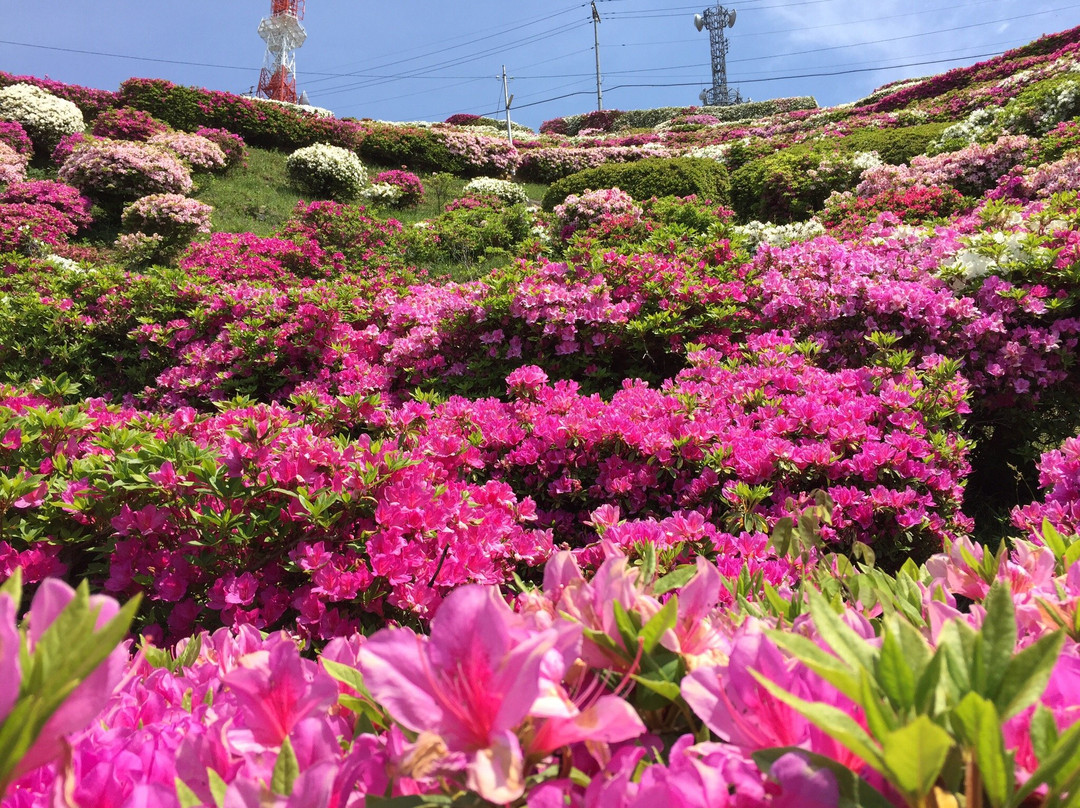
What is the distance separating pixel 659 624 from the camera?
0.64 meters

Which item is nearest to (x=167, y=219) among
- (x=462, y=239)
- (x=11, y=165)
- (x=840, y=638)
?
(x=462, y=239)

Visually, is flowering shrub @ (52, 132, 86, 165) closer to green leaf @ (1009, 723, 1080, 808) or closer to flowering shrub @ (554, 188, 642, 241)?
flowering shrub @ (554, 188, 642, 241)

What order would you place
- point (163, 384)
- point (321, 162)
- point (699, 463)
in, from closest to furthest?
1. point (699, 463)
2. point (163, 384)
3. point (321, 162)

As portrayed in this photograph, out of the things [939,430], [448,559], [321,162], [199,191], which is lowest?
[448,559]

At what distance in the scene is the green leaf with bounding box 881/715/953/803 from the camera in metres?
0.39

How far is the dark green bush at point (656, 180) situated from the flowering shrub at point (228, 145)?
8.87 metres

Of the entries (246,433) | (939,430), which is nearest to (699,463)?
(939,430)

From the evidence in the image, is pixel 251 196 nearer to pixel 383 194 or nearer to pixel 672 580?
pixel 383 194

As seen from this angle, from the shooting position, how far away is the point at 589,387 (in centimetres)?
411

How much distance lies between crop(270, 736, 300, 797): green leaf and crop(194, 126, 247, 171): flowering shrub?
17.8 m

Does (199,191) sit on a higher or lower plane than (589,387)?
higher

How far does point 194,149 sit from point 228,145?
1.27 metres

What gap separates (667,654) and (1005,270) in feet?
12.9

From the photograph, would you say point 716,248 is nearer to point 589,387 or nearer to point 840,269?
point 840,269
